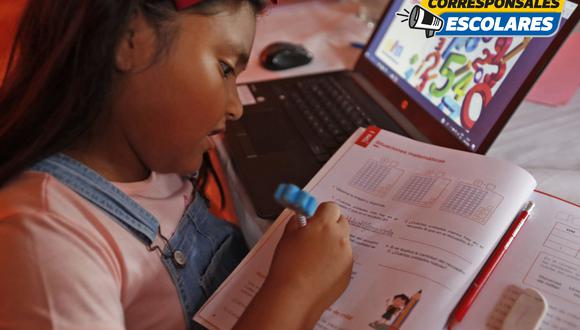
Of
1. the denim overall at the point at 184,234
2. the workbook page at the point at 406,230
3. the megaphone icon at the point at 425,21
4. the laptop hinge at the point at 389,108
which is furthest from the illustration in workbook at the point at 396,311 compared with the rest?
the megaphone icon at the point at 425,21

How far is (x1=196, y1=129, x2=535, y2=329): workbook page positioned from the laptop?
0.24ft

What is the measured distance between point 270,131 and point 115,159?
28 centimetres

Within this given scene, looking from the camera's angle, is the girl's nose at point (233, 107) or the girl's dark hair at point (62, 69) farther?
the girl's nose at point (233, 107)

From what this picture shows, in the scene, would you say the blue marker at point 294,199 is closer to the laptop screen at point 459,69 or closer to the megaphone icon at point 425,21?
the laptop screen at point 459,69

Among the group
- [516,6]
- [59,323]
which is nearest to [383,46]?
[516,6]

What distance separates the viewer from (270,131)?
784 millimetres

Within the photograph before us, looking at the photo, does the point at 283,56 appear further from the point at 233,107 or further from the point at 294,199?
the point at 294,199

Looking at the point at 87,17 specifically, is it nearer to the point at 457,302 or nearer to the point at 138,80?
the point at 138,80

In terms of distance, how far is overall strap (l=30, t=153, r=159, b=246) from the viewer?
19.5 inches

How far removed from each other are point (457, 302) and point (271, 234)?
0.70 ft

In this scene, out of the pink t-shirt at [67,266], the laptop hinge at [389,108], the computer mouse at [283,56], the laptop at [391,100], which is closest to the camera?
the pink t-shirt at [67,266]

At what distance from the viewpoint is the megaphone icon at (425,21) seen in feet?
2.66

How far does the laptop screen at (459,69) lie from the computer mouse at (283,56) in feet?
0.46

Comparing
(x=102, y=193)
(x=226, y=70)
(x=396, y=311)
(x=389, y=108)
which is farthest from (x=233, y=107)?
(x=389, y=108)
